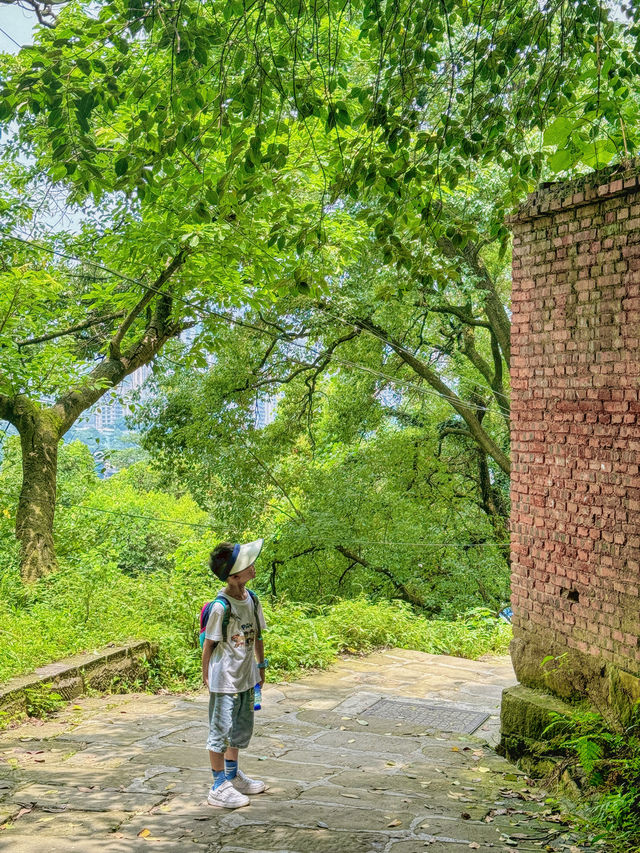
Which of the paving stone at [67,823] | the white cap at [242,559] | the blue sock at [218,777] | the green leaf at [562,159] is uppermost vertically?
the green leaf at [562,159]

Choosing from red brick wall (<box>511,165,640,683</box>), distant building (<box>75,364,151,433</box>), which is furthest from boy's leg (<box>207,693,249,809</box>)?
distant building (<box>75,364,151,433</box>)

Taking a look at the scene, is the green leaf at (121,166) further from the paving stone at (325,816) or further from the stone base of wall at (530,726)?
the stone base of wall at (530,726)

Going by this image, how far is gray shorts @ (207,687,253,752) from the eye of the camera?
187 inches

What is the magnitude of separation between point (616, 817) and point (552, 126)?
12.8ft

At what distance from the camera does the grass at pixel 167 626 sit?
7805mm

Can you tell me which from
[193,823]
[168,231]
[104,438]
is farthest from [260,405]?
[193,823]

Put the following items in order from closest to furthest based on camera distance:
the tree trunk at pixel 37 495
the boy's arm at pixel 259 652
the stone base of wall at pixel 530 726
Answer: the boy's arm at pixel 259 652
the stone base of wall at pixel 530 726
the tree trunk at pixel 37 495

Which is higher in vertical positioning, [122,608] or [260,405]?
[260,405]

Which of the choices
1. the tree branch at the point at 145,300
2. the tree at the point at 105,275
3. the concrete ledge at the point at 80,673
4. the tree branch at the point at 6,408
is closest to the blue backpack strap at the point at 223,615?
the concrete ledge at the point at 80,673

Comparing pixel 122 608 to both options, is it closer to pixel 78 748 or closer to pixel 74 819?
pixel 78 748

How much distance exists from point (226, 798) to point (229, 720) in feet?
1.34

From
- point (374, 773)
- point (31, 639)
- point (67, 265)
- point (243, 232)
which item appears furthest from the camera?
point (67, 265)

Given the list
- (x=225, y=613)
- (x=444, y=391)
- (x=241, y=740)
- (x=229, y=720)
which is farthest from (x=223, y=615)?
(x=444, y=391)

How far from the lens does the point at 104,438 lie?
65.2 feet
